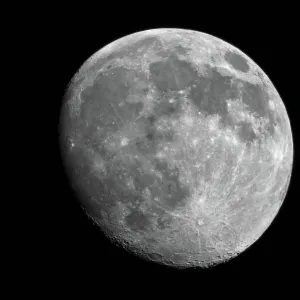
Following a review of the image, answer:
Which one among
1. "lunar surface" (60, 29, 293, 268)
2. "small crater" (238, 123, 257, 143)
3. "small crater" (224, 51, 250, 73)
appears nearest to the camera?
"lunar surface" (60, 29, 293, 268)

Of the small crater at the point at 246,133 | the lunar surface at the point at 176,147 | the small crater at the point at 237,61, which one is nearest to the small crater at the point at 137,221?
the lunar surface at the point at 176,147

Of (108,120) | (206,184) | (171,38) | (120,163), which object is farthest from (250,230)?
(171,38)

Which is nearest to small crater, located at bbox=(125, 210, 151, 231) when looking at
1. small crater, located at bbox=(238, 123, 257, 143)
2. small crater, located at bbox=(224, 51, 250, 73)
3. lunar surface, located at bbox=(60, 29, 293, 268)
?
lunar surface, located at bbox=(60, 29, 293, 268)

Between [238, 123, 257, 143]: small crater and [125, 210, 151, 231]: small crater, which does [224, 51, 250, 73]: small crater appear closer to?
[238, 123, 257, 143]: small crater

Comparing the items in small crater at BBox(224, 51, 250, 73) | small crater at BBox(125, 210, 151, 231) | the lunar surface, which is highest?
small crater at BBox(224, 51, 250, 73)

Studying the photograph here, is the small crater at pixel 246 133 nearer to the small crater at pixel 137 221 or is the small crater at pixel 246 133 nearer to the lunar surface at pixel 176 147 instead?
the lunar surface at pixel 176 147

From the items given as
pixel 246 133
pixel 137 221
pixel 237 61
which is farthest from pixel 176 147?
pixel 237 61

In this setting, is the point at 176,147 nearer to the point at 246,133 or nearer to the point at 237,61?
the point at 246,133

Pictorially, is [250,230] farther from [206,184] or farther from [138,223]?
[138,223]
